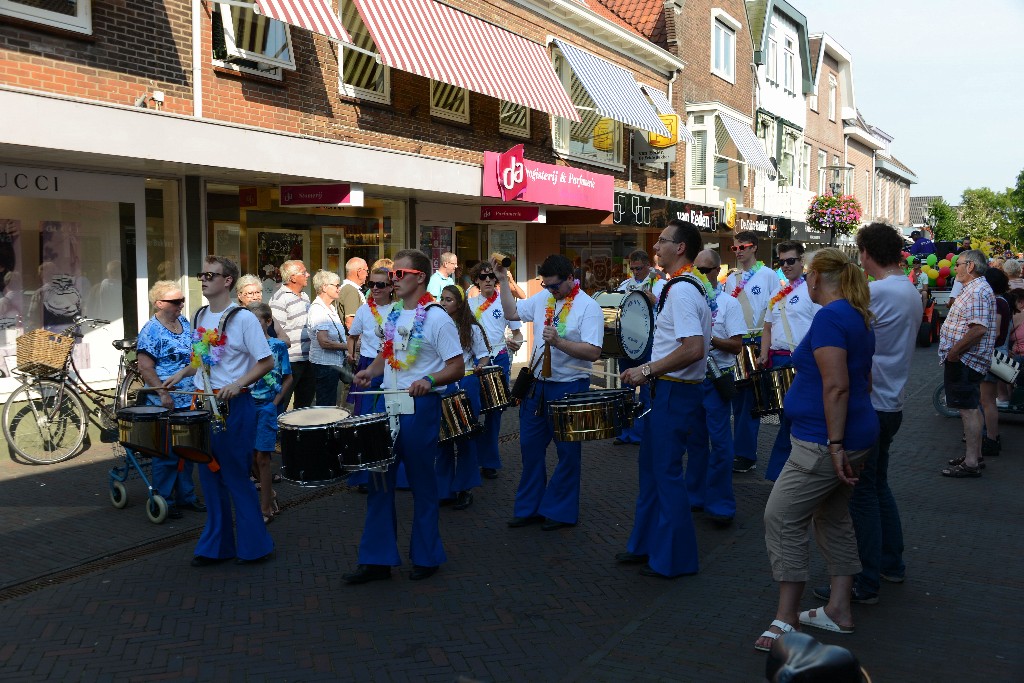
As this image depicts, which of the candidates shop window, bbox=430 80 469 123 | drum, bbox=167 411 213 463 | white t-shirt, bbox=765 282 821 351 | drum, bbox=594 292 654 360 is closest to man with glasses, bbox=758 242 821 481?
white t-shirt, bbox=765 282 821 351

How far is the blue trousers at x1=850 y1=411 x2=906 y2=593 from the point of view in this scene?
4969mm

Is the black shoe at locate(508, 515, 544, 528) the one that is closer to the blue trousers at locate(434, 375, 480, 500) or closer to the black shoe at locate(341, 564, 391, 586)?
the blue trousers at locate(434, 375, 480, 500)

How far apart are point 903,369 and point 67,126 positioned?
726 cm

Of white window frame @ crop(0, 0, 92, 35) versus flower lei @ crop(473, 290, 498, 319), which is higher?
white window frame @ crop(0, 0, 92, 35)

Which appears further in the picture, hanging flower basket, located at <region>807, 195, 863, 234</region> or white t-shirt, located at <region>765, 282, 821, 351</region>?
hanging flower basket, located at <region>807, 195, 863, 234</region>

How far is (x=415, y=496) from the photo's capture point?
5590 millimetres

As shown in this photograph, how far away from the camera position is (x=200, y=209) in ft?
37.6

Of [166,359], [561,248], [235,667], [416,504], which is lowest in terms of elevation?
[235,667]

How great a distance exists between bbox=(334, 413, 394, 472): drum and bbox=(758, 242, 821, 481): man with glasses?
393 cm

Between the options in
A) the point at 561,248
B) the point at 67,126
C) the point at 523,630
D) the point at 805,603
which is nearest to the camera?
the point at 523,630

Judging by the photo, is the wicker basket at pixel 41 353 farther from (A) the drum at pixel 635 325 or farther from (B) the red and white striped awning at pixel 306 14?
(A) the drum at pixel 635 325

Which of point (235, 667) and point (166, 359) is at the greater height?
point (166, 359)

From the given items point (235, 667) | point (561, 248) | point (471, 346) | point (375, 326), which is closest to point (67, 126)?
point (375, 326)

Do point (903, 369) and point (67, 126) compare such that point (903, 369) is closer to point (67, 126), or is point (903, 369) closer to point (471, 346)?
point (471, 346)
